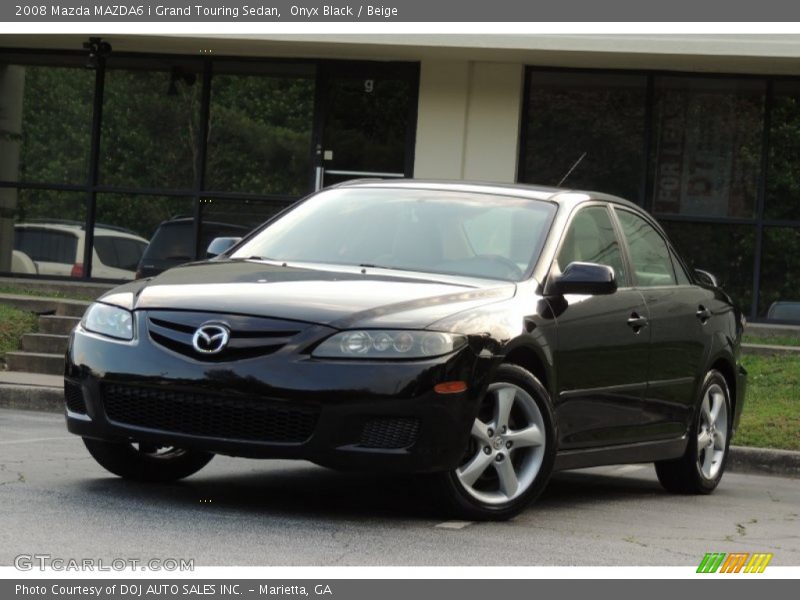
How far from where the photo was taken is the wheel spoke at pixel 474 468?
700 cm

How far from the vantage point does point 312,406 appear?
21.9 ft

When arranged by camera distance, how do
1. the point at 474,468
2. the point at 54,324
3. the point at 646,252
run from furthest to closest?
the point at 54,324 → the point at 646,252 → the point at 474,468

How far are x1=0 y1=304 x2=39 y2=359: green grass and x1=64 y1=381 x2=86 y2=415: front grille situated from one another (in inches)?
301

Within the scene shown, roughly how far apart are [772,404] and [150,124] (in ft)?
29.7

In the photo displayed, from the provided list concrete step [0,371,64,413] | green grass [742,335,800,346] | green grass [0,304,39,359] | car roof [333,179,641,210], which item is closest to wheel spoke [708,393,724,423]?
car roof [333,179,641,210]

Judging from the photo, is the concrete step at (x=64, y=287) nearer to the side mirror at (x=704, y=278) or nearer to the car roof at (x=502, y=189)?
the side mirror at (x=704, y=278)

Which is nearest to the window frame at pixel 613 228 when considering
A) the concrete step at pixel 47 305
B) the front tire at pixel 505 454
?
the front tire at pixel 505 454

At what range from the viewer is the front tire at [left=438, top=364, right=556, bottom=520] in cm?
702

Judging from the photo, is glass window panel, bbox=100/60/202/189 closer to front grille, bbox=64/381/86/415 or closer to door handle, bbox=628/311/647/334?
door handle, bbox=628/311/647/334

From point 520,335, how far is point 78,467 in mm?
2683

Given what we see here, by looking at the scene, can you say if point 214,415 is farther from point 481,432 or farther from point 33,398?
point 33,398

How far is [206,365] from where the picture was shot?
680 centimetres

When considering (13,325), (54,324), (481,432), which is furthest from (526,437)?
(54,324)

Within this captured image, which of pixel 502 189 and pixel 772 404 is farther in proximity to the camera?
pixel 772 404
